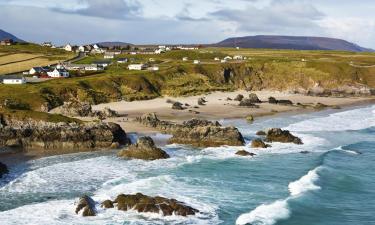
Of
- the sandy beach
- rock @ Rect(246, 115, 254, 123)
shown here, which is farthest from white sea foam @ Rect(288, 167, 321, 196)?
rock @ Rect(246, 115, 254, 123)

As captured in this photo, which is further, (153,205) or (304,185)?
(304,185)

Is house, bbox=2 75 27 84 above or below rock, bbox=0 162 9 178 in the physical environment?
above

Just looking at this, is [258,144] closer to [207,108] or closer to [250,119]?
[250,119]

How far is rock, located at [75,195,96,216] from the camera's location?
3262 centimetres

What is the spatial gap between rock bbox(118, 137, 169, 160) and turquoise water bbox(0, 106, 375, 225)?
3.86ft

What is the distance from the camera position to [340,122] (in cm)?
8238

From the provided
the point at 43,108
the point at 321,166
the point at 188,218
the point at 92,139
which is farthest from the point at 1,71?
the point at 188,218

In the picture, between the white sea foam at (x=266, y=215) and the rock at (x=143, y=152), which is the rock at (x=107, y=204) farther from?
the rock at (x=143, y=152)

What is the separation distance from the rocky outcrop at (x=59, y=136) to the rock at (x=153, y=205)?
20.3 metres

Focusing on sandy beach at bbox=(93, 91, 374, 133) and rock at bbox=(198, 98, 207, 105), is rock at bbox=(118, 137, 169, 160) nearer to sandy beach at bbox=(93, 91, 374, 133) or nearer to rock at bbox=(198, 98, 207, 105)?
sandy beach at bbox=(93, 91, 374, 133)

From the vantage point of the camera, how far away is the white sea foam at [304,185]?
40.1 meters

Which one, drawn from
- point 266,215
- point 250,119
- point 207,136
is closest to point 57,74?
point 250,119

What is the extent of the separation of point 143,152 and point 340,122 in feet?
140

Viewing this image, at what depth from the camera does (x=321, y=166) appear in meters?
49.2
